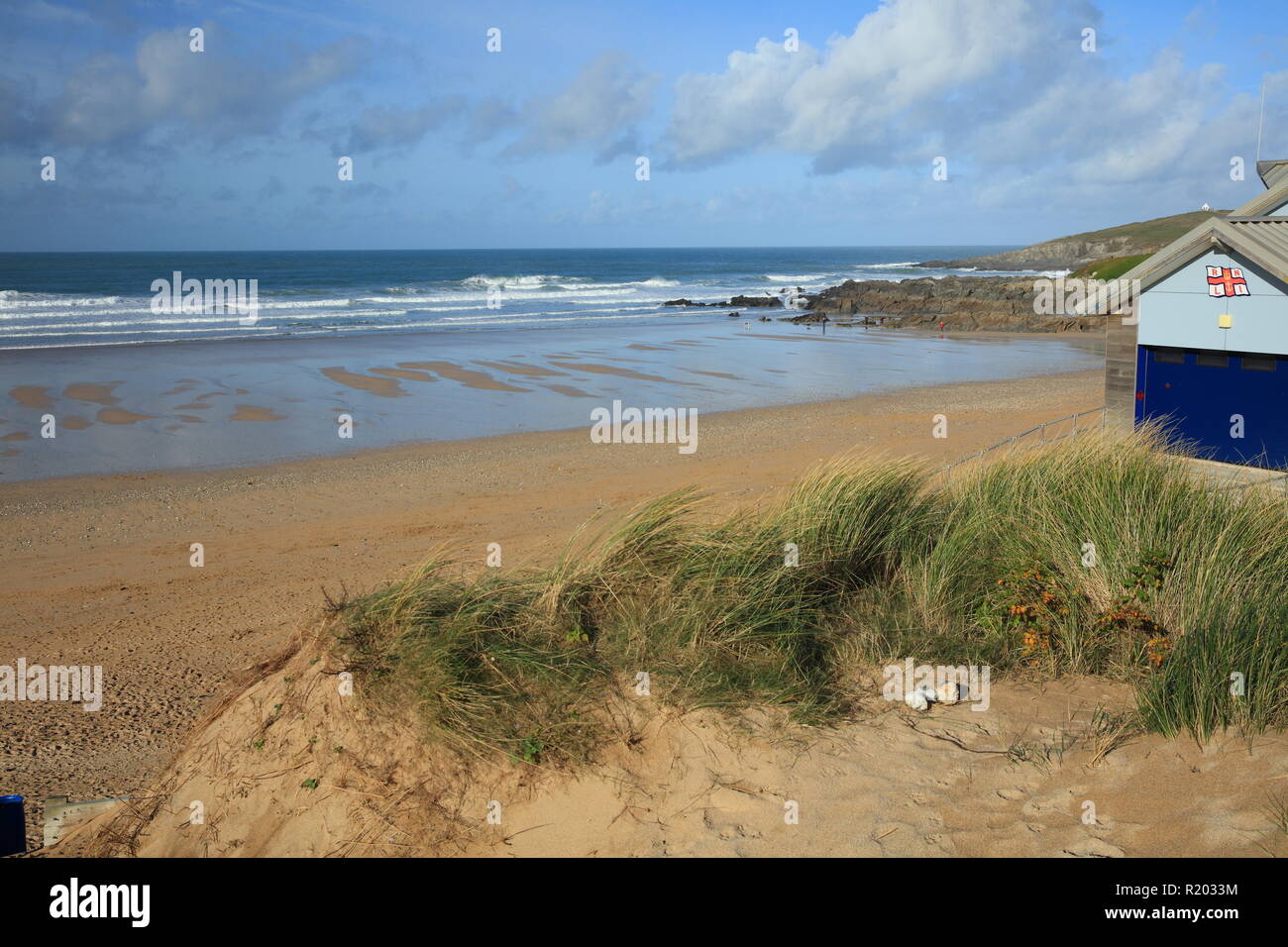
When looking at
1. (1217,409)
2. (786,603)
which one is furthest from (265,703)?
(1217,409)

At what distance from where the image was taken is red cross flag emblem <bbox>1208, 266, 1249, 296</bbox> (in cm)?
1208

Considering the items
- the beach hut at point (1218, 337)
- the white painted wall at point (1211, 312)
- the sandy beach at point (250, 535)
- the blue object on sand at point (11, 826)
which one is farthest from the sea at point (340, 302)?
the blue object on sand at point (11, 826)

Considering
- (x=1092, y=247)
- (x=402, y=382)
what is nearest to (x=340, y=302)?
(x=402, y=382)

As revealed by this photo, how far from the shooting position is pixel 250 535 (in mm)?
11953

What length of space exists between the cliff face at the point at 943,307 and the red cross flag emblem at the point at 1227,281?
105 feet

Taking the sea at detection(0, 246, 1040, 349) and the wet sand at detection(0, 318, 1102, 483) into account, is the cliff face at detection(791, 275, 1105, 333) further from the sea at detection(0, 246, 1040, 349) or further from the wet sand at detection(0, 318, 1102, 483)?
the sea at detection(0, 246, 1040, 349)

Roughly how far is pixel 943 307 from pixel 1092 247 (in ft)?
289

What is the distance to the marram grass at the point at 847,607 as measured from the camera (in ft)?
16.4

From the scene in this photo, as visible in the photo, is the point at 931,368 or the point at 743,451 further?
the point at 931,368

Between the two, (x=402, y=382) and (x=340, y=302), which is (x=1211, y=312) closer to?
(x=402, y=382)

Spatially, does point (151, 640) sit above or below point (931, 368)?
below

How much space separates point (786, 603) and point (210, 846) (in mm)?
3413

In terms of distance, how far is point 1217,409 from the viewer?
41.3ft

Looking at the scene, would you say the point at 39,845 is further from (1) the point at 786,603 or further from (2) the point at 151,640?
(1) the point at 786,603
